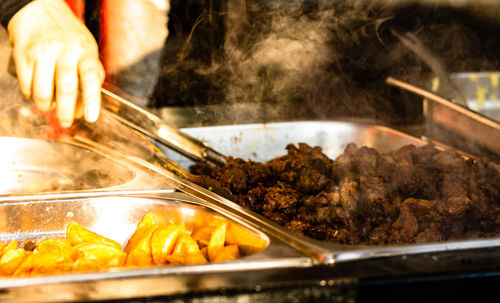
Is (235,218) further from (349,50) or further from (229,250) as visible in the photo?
(349,50)

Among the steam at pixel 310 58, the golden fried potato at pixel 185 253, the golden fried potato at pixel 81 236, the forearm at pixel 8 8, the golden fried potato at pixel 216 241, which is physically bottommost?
the golden fried potato at pixel 81 236

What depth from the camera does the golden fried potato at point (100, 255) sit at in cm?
125

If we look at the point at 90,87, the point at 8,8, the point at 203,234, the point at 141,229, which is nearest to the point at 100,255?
the point at 141,229

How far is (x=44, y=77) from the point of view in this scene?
1608mm

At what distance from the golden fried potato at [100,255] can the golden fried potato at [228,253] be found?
0.95ft

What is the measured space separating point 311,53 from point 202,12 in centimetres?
95

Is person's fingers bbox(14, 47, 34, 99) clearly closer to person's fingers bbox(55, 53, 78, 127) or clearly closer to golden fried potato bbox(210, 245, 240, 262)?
person's fingers bbox(55, 53, 78, 127)

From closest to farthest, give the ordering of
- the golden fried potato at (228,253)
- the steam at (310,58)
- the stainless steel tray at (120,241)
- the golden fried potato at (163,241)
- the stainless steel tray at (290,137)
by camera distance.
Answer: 1. the stainless steel tray at (120,241)
2. the golden fried potato at (228,253)
3. the golden fried potato at (163,241)
4. the stainless steel tray at (290,137)
5. the steam at (310,58)

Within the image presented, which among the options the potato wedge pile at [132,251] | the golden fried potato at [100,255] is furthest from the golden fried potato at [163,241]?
the golden fried potato at [100,255]

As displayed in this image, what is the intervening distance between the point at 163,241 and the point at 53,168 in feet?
2.83

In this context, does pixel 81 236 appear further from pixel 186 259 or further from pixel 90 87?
pixel 90 87

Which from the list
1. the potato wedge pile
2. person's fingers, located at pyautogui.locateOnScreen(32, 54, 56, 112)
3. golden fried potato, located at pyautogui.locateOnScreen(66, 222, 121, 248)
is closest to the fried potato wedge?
the potato wedge pile

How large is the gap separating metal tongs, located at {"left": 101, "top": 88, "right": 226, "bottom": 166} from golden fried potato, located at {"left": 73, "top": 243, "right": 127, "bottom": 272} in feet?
2.33

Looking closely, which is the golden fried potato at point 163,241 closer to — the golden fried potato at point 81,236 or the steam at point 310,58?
the golden fried potato at point 81,236
